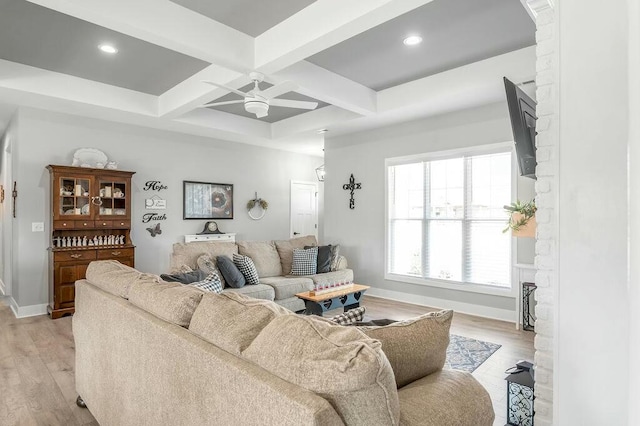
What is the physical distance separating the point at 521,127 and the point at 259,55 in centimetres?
243

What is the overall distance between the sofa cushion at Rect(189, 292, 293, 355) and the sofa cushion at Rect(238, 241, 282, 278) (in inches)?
140

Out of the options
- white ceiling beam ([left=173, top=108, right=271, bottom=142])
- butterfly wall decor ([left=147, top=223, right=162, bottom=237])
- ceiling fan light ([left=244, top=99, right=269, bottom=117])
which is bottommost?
butterfly wall decor ([left=147, top=223, right=162, bottom=237])

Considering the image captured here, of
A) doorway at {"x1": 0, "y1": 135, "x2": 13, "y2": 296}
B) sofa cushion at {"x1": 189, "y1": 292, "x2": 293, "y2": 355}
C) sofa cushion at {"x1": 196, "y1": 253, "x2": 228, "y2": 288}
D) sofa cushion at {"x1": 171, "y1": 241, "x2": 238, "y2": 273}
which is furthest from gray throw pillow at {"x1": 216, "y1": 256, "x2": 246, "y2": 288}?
doorway at {"x1": 0, "y1": 135, "x2": 13, "y2": 296}

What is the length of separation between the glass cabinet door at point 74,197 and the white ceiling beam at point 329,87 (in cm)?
292

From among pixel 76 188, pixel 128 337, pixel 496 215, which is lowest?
pixel 128 337

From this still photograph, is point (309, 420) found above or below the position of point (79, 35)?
below

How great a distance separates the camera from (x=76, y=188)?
4914mm

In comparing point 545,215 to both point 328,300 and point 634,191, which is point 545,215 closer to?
point 634,191

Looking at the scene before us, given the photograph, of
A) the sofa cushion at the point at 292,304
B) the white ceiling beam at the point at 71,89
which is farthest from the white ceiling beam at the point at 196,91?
the sofa cushion at the point at 292,304

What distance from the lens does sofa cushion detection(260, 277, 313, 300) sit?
4.64 meters

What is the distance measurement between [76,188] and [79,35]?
2.06 metres

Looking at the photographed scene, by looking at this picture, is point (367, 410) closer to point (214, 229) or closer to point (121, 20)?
point (121, 20)

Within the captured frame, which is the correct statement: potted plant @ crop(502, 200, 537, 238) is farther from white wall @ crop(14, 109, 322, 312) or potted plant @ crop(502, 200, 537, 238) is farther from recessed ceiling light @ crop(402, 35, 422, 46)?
white wall @ crop(14, 109, 322, 312)

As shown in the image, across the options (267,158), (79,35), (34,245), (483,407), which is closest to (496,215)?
(483,407)
